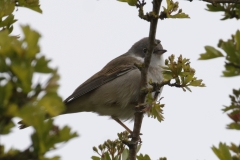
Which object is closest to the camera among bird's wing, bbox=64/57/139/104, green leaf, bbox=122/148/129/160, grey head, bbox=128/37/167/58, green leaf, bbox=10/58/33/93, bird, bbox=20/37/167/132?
green leaf, bbox=10/58/33/93

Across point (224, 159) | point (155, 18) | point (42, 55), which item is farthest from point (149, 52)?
point (42, 55)

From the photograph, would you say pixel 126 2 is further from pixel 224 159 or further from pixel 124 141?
pixel 224 159

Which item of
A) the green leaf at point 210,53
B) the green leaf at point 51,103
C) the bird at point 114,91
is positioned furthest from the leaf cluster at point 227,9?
the bird at point 114,91

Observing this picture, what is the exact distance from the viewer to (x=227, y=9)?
348 centimetres

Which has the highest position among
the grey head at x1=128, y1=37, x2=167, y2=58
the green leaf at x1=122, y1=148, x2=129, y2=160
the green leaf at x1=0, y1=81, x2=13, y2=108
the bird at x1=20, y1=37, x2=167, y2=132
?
the grey head at x1=128, y1=37, x2=167, y2=58

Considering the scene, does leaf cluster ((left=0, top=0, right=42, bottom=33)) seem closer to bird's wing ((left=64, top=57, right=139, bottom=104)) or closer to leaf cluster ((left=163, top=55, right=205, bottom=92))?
leaf cluster ((left=163, top=55, right=205, bottom=92))

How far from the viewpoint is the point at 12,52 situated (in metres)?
1.92

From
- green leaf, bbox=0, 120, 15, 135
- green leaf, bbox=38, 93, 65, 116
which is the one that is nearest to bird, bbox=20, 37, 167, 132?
green leaf, bbox=0, 120, 15, 135

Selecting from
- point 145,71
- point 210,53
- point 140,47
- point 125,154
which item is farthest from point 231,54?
point 140,47

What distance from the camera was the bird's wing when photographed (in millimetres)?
7383

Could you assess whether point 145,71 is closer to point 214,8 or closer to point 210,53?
point 214,8

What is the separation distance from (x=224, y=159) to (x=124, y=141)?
1885mm

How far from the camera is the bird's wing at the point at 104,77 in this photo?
7383 mm

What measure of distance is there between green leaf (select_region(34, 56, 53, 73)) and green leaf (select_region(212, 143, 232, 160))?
132cm
